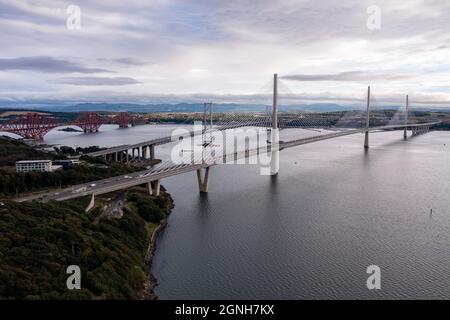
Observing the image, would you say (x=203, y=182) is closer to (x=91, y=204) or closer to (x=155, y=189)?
(x=155, y=189)

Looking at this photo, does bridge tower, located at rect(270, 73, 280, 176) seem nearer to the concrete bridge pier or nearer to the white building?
the concrete bridge pier

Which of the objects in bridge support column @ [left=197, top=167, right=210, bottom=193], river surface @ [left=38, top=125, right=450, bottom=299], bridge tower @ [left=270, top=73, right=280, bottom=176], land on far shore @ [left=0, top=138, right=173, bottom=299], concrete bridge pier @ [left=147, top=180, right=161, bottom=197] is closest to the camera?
land on far shore @ [left=0, top=138, right=173, bottom=299]

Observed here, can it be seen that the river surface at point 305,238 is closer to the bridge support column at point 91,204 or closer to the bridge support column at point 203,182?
the bridge support column at point 203,182

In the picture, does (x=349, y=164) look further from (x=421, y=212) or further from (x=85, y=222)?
(x=85, y=222)

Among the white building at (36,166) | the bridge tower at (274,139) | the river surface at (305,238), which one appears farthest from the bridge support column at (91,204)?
the bridge tower at (274,139)

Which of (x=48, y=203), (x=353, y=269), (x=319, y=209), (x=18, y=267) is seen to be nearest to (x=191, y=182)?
(x=319, y=209)

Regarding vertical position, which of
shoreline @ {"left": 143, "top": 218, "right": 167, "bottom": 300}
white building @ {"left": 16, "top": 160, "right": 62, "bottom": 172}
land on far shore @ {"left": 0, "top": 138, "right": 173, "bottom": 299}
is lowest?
shoreline @ {"left": 143, "top": 218, "right": 167, "bottom": 300}

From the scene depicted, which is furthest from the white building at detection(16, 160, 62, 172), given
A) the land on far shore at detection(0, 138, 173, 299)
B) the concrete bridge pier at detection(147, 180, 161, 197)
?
the concrete bridge pier at detection(147, 180, 161, 197)

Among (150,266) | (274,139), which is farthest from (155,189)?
(274,139)
